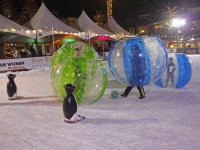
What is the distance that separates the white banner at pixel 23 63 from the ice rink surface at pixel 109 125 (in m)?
8.32

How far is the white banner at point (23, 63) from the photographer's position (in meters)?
14.3

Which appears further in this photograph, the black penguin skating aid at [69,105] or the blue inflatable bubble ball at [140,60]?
the blue inflatable bubble ball at [140,60]

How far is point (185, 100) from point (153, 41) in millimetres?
1789

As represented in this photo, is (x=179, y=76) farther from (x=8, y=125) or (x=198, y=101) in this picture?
(x=8, y=125)

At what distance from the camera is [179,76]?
23.9 ft

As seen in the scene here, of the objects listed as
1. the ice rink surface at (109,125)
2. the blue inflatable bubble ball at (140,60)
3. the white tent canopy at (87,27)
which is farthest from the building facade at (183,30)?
the ice rink surface at (109,125)

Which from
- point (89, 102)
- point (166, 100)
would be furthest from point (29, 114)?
point (166, 100)

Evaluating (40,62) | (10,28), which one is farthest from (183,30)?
(10,28)

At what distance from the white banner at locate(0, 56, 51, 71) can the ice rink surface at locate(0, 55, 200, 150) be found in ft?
27.3

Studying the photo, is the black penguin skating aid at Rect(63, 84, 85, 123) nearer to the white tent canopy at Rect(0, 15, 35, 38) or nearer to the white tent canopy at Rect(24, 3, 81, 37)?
the white tent canopy at Rect(0, 15, 35, 38)

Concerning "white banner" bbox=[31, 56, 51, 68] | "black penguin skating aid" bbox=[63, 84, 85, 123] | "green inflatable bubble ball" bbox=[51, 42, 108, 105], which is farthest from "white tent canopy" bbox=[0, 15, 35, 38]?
"black penguin skating aid" bbox=[63, 84, 85, 123]

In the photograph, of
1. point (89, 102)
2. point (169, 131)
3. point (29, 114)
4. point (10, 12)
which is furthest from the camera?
point (10, 12)

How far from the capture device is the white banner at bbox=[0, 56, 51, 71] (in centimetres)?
1430

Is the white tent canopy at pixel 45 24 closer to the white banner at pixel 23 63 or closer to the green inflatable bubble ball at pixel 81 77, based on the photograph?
the white banner at pixel 23 63
